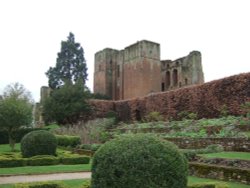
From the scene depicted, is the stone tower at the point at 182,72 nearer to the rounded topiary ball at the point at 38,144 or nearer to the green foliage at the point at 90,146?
the green foliage at the point at 90,146

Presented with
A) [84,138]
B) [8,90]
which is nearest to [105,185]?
[84,138]

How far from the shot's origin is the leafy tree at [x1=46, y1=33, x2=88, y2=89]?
4912cm

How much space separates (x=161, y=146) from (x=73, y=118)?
30.0 meters

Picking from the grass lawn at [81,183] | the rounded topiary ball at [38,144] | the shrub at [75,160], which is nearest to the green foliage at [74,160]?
the shrub at [75,160]

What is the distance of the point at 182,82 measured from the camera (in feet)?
153

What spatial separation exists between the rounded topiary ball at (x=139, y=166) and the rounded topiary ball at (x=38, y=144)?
36.2 ft

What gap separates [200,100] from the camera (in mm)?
25453

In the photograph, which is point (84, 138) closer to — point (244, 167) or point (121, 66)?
point (244, 167)

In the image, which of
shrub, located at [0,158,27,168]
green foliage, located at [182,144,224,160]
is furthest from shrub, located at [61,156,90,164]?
green foliage, located at [182,144,224,160]

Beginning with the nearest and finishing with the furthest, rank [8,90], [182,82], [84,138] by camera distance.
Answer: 1. [84,138]
2. [8,90]
3. [182,82]

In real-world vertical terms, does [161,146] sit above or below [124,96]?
below

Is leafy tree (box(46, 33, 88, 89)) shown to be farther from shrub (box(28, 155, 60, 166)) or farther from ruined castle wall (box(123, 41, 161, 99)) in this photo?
shrub (box(28, 155, 60, 166))

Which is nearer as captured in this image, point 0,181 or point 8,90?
point 0,181

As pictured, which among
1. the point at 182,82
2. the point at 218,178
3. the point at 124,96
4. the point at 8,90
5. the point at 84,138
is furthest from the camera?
the point at 124,96
